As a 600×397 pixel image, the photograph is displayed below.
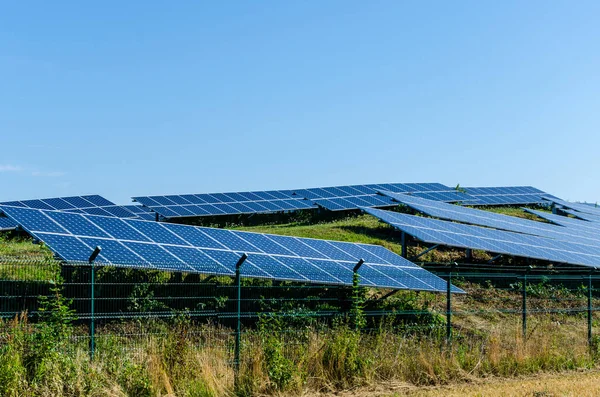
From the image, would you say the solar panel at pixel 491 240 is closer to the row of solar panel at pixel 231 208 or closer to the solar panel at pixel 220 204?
the row of solar panel at pixel 231 208

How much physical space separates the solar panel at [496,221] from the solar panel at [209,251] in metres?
11.1

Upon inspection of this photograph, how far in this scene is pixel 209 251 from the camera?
1706 centimetres

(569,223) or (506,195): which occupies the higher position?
(506,195)

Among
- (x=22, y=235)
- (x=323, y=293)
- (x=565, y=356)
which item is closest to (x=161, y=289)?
(x=323, y=293)

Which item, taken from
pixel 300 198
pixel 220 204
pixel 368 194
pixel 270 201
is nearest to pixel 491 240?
pixel 220 204

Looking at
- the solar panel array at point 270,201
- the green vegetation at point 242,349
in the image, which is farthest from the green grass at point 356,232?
the green vegetation at point 242,349

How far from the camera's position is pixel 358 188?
4756cm

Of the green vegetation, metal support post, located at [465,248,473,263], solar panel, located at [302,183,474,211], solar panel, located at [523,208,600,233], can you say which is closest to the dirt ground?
the green vegetation

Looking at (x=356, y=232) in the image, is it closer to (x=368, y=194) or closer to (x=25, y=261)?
(x=368, y=194)

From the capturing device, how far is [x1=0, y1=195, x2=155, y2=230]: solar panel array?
34566mm

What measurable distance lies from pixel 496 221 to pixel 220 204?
15.0 meters

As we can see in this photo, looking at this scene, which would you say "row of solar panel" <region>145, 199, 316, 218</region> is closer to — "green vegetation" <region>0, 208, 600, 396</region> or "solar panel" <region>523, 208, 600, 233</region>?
"solar panel" <region>523, 208, 600, 233</region>

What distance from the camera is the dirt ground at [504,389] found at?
11695 millimetres

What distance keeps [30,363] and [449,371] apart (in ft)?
24.3
